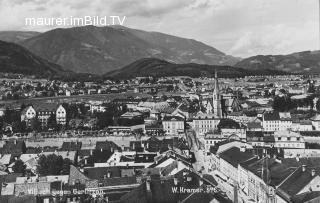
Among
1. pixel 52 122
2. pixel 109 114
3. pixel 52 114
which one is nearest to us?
pixel 52 122

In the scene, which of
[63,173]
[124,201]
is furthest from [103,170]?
[124,201]

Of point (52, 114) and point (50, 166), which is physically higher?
point (52, 114)

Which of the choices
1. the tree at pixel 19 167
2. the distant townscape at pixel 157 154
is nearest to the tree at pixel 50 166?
the distant townscape at pixel 157 154

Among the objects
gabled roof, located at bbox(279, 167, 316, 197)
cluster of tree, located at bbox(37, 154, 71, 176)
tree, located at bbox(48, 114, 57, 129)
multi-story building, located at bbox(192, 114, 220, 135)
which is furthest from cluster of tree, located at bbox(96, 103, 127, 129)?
gabled roof, located at bbox(279, 167, 316, 197)

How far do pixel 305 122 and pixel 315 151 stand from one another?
93.5 ft

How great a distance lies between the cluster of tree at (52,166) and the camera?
5781 centimetres

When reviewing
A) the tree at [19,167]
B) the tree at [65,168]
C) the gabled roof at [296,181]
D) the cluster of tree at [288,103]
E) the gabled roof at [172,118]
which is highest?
the cluster of tree at [288,103]

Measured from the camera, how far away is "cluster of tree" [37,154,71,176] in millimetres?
57812

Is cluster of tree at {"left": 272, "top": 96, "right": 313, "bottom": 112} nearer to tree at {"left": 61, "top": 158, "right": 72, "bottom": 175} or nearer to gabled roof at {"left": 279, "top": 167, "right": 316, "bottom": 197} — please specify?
tree at {"left": 61, "top": 158, "right": 72, "bottom": 175}

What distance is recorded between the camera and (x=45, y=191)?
46.2 metres

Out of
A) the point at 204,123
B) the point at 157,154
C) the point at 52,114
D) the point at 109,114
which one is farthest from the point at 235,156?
the point at 52,114

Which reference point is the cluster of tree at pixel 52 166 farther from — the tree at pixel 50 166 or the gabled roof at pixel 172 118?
the gabled roof at pixel 172 118

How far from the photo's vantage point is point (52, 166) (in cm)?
5872

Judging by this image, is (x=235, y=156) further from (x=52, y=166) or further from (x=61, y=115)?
(x=61, y=115)
